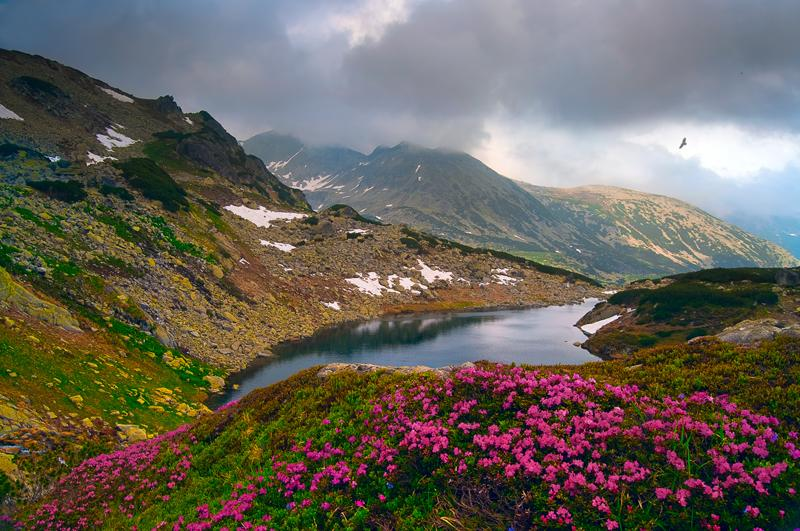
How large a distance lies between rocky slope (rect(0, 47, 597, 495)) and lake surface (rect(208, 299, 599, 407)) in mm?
5088

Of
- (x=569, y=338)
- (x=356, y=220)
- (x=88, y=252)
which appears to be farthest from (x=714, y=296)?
(x=356, y=220)

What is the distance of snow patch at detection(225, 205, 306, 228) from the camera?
469ft

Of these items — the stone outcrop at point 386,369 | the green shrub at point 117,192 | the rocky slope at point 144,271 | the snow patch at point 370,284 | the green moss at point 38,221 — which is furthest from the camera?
the snow patch at point 370,284

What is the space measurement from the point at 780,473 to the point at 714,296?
3588 inches

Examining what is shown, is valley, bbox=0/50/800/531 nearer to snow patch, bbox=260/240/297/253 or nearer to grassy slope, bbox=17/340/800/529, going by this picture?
grassy slope, bbox=17/340/800/529

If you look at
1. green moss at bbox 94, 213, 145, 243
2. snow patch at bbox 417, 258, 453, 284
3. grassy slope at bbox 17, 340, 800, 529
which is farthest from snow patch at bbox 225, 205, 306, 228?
grassy slope at bbox 17, 340, 800, 529

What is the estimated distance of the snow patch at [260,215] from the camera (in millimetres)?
142938

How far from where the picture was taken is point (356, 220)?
18538cm

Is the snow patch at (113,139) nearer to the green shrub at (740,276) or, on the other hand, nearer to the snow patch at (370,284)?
the snow patch at (370,284)

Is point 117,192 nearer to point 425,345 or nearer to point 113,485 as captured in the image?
point 425,345

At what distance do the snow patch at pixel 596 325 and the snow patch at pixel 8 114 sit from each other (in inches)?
Answer: 6549

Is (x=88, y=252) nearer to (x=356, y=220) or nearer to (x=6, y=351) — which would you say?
(x=6, y=351)

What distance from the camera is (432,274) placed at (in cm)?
15900

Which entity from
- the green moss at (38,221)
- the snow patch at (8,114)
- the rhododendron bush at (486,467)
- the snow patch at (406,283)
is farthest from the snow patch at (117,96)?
the rhododendron bush at (486,467)
